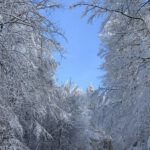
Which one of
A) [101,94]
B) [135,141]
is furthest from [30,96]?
[135,141]

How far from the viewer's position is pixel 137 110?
12922 mm

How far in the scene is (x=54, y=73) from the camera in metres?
11.1

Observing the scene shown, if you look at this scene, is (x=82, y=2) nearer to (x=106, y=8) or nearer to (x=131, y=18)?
(x=106, y=8)

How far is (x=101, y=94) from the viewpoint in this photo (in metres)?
14.2

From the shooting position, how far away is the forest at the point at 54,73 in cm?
827

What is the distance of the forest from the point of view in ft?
27.1

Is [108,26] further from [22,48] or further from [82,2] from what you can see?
[22,48]

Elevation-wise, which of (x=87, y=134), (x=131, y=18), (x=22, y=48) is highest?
(x=87, y=134)

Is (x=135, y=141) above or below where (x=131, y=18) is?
below

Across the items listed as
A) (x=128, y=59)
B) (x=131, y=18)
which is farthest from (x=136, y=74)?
(x=131, y=18)

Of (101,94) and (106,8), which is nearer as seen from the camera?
(106,8)

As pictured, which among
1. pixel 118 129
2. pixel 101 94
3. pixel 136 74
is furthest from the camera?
pixel 118 129

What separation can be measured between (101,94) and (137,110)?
170 cm

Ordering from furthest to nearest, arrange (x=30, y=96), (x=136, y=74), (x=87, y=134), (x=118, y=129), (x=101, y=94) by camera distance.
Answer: (x=87, y=134)
(x=118, y=129)
(x=101, y=94)
(x=136, y=74)
(x=30, y=96)
